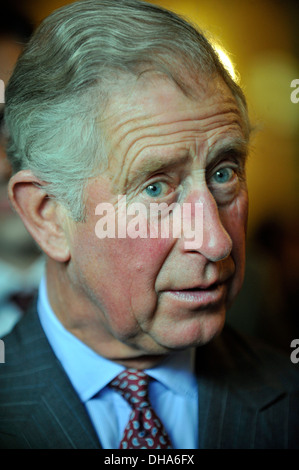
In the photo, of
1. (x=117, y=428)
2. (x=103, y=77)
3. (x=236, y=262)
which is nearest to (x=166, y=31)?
(x=103, y=77)

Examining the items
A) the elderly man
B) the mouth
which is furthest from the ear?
the mouth

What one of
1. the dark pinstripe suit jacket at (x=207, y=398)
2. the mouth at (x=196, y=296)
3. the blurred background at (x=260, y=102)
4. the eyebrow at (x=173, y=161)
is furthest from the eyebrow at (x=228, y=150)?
the dark pinstripe suit jacket at (x=207, y=398)

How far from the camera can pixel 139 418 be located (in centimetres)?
98

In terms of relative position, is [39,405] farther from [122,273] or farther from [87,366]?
[122,273]

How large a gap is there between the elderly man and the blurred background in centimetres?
6

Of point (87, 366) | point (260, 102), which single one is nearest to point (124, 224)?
point (87, 366)

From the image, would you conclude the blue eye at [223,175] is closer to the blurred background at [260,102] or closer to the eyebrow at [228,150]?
the eyebrow at [228,150]

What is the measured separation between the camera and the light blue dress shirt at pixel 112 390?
100 centimetres

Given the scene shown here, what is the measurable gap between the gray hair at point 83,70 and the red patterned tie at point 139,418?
356 millimetres

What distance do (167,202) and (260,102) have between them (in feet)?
1.20

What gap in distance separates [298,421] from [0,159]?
2.81ft

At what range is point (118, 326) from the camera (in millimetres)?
919

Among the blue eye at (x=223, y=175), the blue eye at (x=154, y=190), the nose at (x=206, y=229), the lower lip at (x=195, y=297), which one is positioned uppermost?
the blue eye at (x=223, y=175)
